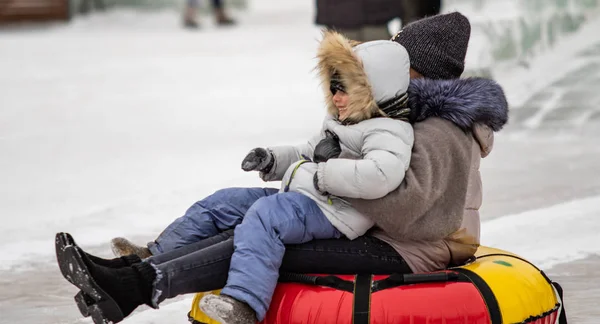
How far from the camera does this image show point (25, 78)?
10859mm

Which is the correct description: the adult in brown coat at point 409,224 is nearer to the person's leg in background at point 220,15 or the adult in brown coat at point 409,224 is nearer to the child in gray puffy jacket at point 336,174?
the child in gray puffy jacket at point 336,174

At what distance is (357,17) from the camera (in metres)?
8.34

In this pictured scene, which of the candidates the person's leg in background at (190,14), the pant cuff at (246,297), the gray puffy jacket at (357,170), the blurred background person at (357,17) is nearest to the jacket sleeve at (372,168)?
the gray puffy jacket at (357,170)

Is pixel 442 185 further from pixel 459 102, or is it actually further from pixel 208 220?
pixel 208 220

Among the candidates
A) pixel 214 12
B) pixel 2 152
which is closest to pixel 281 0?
pixel 214 12

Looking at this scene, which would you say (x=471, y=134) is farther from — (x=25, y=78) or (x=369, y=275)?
(x=25, y=78)

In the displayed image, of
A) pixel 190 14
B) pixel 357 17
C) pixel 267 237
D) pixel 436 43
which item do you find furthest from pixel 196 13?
pixel 267 237

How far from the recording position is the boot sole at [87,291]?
3.27m

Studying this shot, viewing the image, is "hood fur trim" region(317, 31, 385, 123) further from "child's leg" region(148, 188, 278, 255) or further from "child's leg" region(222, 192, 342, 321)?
"child's leg" region(148, 188, 278, 255)

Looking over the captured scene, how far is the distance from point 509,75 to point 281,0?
7988 millimetres

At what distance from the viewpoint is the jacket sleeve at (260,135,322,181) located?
3803 millimetres

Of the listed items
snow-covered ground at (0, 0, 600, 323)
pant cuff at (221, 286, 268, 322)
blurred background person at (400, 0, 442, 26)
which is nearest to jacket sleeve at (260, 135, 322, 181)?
snow-covered ground at (0, 0, 600, 323)

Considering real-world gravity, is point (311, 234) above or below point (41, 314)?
above

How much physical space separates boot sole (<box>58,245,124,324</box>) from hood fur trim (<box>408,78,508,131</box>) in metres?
1.15
